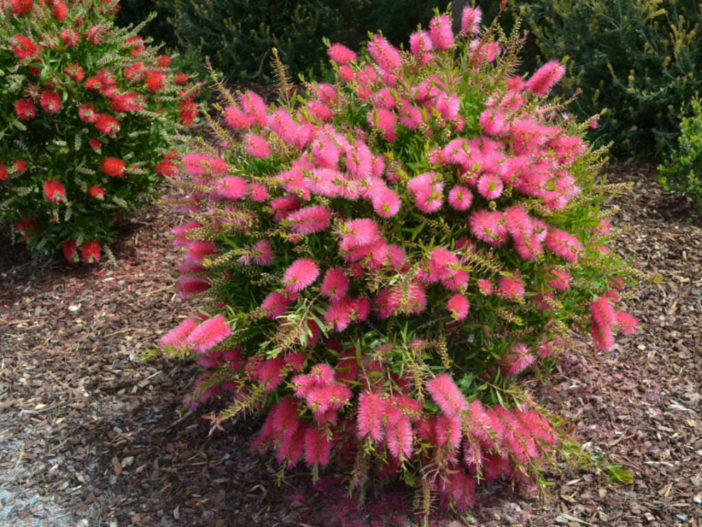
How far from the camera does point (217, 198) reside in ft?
8.75

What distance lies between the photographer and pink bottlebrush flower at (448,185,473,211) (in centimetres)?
238

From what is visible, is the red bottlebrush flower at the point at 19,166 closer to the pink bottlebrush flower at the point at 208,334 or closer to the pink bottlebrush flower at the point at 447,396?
the pink bottlebrush flower at the point at 208,334

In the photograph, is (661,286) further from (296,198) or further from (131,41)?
(131,41)

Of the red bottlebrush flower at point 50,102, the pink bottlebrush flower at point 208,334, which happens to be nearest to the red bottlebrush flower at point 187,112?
the red bottlebrush flower at point 50,102

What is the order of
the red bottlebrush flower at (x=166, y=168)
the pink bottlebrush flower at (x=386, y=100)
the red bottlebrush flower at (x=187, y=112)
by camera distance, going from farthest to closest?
the red bottlebrush flower at (x=187, y=112) < the red bottlebrush flower at (x=166, y=168) < the pink bottlebrush flower at (x=386, y=100)

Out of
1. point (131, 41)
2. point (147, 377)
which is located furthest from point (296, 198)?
point (131, 41)

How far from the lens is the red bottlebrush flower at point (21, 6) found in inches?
164

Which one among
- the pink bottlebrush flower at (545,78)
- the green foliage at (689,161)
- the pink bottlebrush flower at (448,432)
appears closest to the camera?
the pink bottlebrush flower at (448,432)

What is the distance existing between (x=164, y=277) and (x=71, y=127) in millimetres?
1104

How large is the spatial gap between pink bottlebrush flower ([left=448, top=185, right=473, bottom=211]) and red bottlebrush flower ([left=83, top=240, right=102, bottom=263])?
296 cm

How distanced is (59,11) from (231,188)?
2.48 meters

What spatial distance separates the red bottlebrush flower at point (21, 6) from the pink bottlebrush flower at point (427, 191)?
3151 millimetres

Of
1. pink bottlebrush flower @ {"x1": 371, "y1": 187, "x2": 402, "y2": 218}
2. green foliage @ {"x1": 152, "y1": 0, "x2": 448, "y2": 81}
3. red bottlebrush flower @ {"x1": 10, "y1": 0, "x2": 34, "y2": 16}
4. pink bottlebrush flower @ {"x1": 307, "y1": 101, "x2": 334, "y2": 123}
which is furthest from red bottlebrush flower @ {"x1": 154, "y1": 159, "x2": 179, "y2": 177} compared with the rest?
pink bottlebrush flower @ {"x1": 371, "y1": 187, "x2": 402, "y2": 218}

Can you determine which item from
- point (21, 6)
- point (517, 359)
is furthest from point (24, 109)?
point (517, 359)
